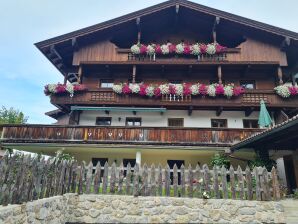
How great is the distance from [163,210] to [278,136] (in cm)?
531

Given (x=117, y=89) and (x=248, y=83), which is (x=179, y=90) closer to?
(x=117, y=89)

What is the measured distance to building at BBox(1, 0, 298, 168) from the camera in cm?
1441

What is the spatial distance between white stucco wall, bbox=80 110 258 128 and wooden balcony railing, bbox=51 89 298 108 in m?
1.23

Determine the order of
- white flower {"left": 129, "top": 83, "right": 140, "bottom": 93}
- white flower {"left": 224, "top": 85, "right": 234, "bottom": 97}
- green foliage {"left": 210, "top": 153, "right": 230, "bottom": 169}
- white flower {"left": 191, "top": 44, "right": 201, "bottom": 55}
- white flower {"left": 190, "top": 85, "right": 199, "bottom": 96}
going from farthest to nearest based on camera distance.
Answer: white flower {"left": 191, "top": 44, "right": 201, "bottom": 55} → white flower {"left": 129, "top": 83, "right": 140, "bottom": 93} → white flower {"left": 190, "top": 85, "right": 199, "bottom": 96} → white flower {"left": 224, "top": 85, "right": 234, "bottom": 97} → green foliage {"left": 210, "top": 153, "right": 230, "bottom": 169}

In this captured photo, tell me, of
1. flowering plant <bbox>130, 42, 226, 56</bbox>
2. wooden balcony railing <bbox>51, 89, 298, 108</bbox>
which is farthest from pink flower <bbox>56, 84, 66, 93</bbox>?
flowering plant <bbox>130, 42, 226, 56</bbox>

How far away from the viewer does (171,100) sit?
1694 centimetres

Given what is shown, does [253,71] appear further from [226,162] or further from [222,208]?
[222,208]

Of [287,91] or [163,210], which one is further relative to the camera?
[287,91]

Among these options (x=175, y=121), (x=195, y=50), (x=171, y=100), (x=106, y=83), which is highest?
(x=195, y=50)

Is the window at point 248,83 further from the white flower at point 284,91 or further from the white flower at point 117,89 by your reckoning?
the white flower at point 117,89

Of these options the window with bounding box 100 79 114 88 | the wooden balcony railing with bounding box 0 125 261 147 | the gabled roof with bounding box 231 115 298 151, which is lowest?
the gabled roof with bounding box 231 115 298 151

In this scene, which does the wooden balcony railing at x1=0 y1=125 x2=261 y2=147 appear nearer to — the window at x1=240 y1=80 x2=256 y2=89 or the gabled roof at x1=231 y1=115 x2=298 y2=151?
the gabled roof at x1=231 y1=115 x2=298 y2=151

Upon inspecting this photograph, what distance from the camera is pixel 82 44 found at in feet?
62.7

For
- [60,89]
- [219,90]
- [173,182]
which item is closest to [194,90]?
[219,90]
